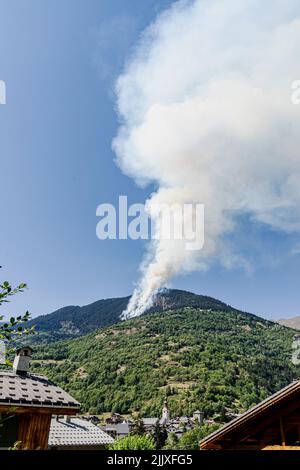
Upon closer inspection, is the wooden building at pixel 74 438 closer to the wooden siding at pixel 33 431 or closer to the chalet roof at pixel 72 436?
the chalet roof at pixel 72 436

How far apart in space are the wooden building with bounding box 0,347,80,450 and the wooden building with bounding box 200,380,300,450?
564 cm

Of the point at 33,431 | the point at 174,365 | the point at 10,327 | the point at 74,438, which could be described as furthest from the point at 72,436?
the point at 174,365

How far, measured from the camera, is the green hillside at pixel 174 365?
315ft

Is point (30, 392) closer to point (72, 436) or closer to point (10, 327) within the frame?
point (10, 327)

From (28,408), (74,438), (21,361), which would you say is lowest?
(74,438)

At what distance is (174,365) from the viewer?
120m

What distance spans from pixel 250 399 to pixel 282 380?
1190 inches

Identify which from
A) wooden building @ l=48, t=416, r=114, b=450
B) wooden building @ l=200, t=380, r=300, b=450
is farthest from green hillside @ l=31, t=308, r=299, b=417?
wooden building @ l=200, t=380, r=300, b=450

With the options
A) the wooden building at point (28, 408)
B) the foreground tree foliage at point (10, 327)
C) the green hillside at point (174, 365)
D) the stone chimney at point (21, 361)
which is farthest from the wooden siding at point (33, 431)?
the green hillside at point (174, 365)

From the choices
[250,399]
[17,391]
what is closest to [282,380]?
[250,399]

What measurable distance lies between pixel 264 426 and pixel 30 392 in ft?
24.5

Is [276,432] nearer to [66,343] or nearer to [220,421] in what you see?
[220,421]

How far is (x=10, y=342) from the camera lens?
3.86 m

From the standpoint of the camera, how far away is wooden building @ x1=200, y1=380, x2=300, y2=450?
7.11 meters
